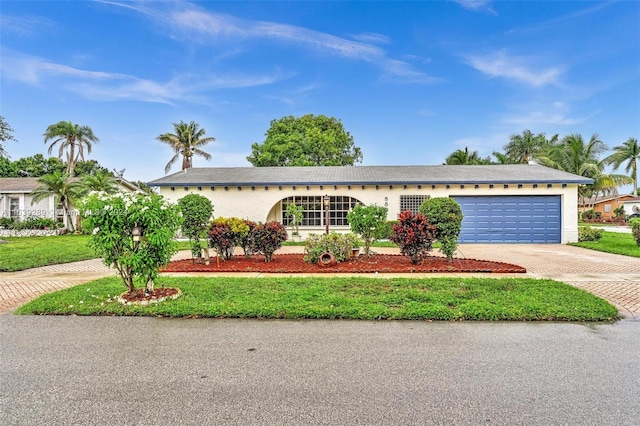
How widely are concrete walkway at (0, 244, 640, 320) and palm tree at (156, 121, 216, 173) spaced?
23.6 metres

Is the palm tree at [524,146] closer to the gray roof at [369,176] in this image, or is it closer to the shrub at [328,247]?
the gray roof at [369,176]

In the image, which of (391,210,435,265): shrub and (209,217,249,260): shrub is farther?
(209,217,249,260): shrub

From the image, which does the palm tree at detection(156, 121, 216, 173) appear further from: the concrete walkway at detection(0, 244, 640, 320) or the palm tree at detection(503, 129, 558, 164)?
the palm tree at detection(503, 129, 558, 164)

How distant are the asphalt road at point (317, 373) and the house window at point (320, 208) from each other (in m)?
12.1

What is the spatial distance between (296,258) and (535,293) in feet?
21.5

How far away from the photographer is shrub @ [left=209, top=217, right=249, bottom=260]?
9.30 meters

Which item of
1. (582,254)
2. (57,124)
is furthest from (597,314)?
(57,124)

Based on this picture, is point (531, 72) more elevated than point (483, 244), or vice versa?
point (531, 72)

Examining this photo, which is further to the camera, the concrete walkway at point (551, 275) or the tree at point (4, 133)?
the tree at point (4, 133)

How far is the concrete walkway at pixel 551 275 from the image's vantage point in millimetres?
6086

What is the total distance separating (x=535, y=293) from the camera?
595 cm

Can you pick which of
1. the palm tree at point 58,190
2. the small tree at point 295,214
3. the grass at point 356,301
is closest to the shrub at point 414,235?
the grass at point 356,301

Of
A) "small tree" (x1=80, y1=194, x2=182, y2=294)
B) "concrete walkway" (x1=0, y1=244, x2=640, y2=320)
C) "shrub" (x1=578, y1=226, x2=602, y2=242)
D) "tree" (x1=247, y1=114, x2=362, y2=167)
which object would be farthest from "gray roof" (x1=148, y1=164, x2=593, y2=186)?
"small tree" (x1=80, y1=194, x2=182, y2=294)

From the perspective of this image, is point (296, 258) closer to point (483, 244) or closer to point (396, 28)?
point (483, 244)
